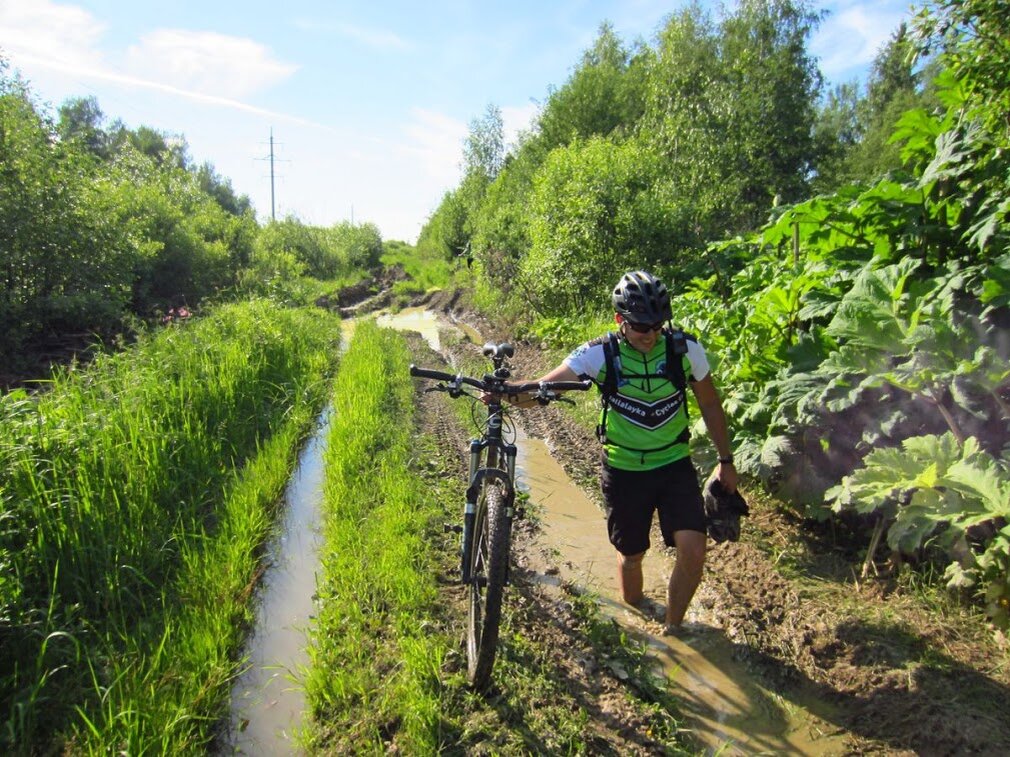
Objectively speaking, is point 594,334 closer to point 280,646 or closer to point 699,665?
point 699,665

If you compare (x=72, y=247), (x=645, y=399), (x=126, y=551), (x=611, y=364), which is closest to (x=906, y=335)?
(x=645, y=399)

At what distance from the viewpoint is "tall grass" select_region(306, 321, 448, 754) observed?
2.96 metres

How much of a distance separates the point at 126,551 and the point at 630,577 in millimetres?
3333

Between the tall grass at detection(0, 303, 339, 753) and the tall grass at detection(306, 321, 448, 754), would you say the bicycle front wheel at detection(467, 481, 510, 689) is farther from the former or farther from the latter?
the tall grass at detection(0, 303, 339, 753)

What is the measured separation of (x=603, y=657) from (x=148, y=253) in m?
14.7

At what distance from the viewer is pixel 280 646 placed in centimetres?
387

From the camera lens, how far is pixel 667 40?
841 inches

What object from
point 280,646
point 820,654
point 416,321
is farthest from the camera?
point 416,321

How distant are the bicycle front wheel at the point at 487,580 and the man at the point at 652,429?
573 mm

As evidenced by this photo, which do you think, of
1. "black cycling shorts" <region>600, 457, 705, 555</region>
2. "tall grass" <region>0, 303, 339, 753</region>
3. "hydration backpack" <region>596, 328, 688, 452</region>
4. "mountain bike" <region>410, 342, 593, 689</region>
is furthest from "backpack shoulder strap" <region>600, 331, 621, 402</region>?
"tall grass" <region>0, 303, 339, 753</region>

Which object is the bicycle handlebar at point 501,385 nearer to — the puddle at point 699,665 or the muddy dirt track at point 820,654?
the muddy dirt track at point 820,654

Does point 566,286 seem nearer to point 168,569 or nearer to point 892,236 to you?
point 892,236

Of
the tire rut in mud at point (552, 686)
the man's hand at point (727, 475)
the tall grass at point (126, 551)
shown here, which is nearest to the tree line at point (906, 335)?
the man's hand at point (727, 475)

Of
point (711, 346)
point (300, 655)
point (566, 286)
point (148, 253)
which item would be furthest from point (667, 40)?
point (300, 655)
